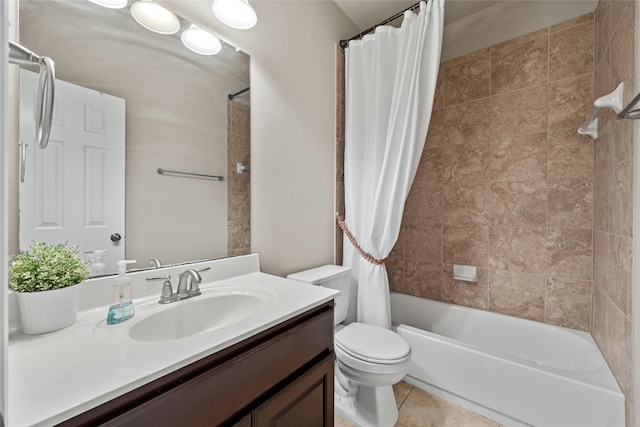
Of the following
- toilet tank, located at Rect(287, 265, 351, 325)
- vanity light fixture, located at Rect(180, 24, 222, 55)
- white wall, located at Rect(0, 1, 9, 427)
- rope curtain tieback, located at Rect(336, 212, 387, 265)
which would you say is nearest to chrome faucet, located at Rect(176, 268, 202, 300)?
toilet tank, located at Rect(287, 265, 351, 325)

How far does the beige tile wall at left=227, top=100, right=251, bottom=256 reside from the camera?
134cm

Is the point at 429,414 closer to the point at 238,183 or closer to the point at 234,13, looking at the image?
the point at 238,183

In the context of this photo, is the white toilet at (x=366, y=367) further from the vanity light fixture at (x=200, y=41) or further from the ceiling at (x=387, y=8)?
the ceiling at (x=387, y=8)

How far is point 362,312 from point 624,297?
1277mm

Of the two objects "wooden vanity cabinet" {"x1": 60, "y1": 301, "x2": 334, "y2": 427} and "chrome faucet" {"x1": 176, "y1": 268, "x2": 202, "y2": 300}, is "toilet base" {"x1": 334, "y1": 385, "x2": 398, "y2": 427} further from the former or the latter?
"chrome faucet" {"x1": 176, "y1": 268, "x2": 202, "y2": 300}

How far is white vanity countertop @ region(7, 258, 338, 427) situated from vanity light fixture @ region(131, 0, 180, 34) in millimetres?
1102

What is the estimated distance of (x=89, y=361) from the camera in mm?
586

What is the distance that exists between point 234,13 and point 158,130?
70 centimetres

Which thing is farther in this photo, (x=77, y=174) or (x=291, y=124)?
(x=291, y=124)

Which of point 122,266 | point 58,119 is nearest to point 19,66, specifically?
point 58,119

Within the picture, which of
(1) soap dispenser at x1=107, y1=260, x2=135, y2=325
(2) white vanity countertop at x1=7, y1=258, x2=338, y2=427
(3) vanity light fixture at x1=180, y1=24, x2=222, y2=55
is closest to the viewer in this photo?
(2) white vanity countertop at x1=7, y1=258, x2=338, y2=427

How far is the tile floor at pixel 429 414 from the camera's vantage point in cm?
145

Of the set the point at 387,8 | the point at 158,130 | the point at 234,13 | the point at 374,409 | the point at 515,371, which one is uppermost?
the point at 387,8

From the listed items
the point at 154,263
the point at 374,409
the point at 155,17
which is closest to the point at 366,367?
the point at 374,409
